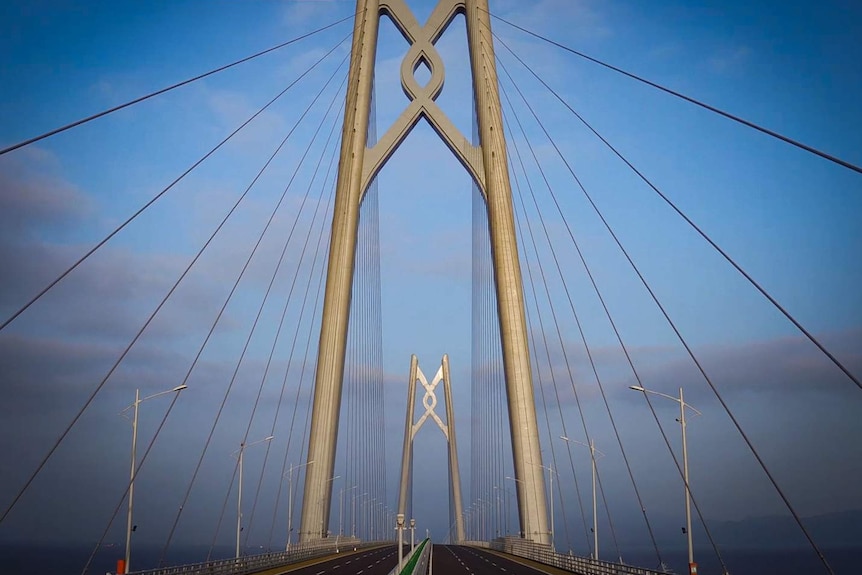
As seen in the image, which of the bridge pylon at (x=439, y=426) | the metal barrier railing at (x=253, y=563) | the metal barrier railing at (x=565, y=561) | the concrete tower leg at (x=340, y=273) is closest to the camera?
the metal barrier railing at (x=565, y=561)

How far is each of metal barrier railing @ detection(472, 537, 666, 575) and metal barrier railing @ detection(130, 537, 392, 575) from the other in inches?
408

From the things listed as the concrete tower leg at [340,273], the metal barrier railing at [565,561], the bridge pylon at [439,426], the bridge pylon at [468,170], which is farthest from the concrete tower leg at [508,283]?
the bridge pylon at [439,426]

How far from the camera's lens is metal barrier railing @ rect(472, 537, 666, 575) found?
96.7 ft

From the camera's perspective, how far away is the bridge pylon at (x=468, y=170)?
4456 centimetres

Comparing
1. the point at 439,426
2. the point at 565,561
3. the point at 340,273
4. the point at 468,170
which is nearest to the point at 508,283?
the point at 468,170

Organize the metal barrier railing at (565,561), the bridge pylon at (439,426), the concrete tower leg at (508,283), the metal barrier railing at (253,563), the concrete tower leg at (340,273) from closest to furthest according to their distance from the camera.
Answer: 1. the metal barrier railing at (565,561)
2. the metal barrier railing at (253,563)
3. the concrete tower leg at (508,283)
4. the concrete tower leg at (340,273)
5. the bridge pylon at (439,426)

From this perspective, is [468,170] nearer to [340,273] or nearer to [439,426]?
[340,273]

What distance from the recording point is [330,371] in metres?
47.4

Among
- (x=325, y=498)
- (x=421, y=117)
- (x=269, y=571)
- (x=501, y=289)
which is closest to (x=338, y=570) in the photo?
(x=269, y=571)

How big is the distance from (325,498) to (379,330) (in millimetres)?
16679

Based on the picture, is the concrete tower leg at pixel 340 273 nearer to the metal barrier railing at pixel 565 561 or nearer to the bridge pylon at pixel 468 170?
the bridge pylon at pixel 468 170

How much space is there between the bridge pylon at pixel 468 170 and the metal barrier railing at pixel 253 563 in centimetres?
141

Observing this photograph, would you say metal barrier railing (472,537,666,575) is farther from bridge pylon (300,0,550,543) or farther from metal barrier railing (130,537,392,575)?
metal barrier railing (130,537,392,575)

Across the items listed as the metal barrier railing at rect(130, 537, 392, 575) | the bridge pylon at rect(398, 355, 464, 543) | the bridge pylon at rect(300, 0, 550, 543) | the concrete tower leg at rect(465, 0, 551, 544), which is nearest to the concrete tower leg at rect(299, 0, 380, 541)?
the bridge pylon at rect(300, 0, 550, 543)
